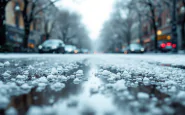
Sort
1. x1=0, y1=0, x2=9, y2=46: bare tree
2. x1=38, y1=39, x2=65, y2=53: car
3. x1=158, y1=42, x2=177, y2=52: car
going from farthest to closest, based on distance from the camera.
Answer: x1=158, y1=42, x2=177, y2=52: car → x1=38, y1=39, x2=65, y2=53: car → x1=0, y1=0, x2=9, y2=46: bare tree

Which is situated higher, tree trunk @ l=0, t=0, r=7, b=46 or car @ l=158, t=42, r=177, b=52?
tree trunk @ l=0, t=0, r=7, b=46

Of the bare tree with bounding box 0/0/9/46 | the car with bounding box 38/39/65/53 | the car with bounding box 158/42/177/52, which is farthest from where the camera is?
the car with bounding box 158/42/177/52

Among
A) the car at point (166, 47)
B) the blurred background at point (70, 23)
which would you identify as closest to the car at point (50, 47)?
the blurred background at point (70, 23)

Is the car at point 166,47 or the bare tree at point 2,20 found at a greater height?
the bare tree at point 2,20

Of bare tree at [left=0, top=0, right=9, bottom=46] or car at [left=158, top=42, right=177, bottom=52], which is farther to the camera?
car at [left=158, top=42, right=177, bottom=52]

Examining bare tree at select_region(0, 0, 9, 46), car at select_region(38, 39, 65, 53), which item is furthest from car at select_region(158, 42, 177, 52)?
bare tree at select_region(0, 0, 9, 46)

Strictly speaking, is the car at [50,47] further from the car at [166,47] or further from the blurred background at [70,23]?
the car at [166,47]

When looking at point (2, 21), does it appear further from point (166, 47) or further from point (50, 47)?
point (166, 47)

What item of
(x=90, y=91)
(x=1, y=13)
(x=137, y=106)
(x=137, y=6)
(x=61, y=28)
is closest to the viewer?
(x=137, y=106)

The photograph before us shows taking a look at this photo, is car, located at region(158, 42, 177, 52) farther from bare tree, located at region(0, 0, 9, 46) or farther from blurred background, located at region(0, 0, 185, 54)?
bare tree, located at region(0, 0, 9, 46)

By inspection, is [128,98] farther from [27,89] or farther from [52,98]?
[27,89]

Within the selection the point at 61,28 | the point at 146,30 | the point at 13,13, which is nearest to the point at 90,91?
Result: the point at 13,13
